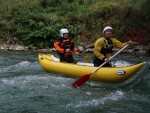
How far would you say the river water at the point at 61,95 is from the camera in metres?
7.56

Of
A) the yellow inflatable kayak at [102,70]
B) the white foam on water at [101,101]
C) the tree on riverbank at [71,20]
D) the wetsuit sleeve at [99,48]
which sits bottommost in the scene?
the white foam on water at [101,101]

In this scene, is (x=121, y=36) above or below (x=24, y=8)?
below

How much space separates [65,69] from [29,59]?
4.20 m

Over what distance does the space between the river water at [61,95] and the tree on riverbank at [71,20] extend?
6.64 meters

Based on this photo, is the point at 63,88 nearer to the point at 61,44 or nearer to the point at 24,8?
the point at 61,44

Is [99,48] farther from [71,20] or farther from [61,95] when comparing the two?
[71,20]

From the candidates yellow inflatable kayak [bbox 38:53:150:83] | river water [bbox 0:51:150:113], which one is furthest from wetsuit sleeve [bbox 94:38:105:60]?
river water [bbox 0:51:150:113]

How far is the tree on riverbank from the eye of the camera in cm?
1788

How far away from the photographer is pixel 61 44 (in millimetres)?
10945

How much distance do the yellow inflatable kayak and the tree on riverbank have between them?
23.5ft

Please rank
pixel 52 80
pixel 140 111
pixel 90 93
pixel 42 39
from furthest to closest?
pixel 42 39 < pixel 52 80 < pixel 90 93 < pixel 140 111

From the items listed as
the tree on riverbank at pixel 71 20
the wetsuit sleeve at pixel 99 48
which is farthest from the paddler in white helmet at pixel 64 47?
the tree on riverbank at pixel 71 20

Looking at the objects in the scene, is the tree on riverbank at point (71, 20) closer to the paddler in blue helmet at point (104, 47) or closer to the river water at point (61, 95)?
the river water at point (61, 95)

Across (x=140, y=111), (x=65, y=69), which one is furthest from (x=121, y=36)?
(x=140, y=111)
